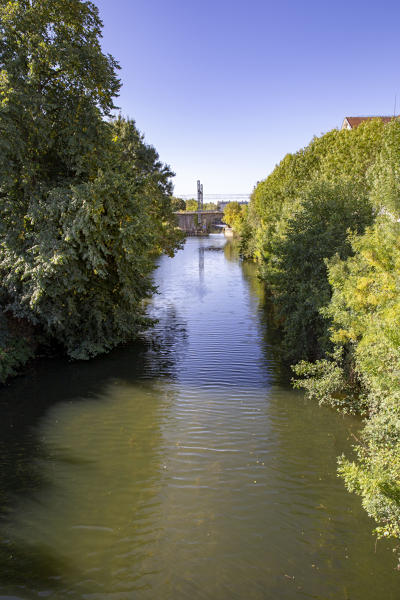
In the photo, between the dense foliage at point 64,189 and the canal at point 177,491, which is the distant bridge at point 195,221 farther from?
the canal at point 177,491

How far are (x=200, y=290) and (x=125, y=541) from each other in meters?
27.5

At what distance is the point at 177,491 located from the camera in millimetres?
8977

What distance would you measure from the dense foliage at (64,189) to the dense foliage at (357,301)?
6974mm

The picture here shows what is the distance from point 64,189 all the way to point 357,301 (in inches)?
443

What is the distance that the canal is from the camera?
664 centimetres

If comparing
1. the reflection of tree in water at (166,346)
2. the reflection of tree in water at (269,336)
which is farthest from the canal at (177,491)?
the reflection of tree in water at (269,336)

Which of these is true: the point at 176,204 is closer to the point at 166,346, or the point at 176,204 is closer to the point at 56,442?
the point at 166,346

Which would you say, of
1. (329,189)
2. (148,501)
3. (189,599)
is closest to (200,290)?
(329,189)

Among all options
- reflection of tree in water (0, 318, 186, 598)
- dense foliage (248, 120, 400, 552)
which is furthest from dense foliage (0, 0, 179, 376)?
dense foliage (248, 120, 400, 552)

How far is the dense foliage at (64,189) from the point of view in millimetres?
14391

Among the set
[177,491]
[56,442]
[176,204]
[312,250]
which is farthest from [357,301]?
[176,204]

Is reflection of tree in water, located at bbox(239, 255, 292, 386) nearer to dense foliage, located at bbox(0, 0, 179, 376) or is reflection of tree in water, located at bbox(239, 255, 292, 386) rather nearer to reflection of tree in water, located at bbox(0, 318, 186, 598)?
reflection of tree in water, located at bbox(0, 318, 186, 598)

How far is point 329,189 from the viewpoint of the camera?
18.5 m

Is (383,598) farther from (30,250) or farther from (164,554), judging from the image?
(30,250)
